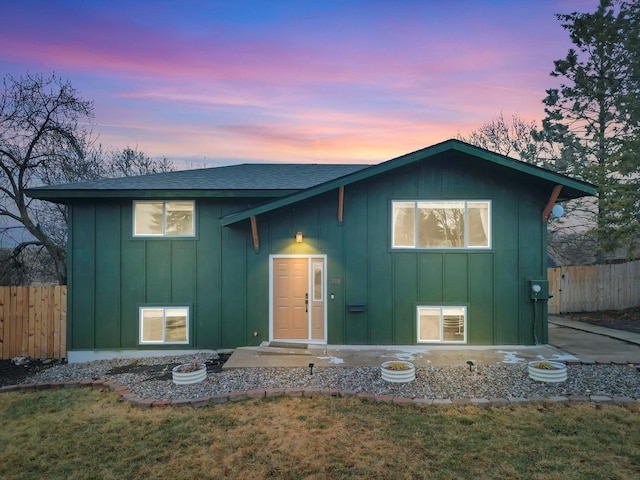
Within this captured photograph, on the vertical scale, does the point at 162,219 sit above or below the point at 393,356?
above

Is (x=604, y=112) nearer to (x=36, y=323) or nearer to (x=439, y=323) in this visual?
(x=439, y=323)

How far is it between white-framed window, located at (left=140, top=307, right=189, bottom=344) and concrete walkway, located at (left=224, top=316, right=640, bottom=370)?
1520mm

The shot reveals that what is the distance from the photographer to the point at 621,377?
6137 mm

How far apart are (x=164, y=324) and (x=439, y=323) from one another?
616cm

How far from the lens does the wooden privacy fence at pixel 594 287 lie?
46.2 ft

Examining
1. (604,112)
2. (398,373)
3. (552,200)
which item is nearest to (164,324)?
(398,373)

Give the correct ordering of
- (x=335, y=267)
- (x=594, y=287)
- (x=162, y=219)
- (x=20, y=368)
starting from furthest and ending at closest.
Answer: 1. (x=594, y=287)
2. (x=162, y=219)
3. (x=335, y=267)
4. (x=20, y=368)

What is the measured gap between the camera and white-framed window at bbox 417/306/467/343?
27.1 ft

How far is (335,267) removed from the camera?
8.35 metres

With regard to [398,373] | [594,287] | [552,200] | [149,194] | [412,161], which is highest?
[412,161]

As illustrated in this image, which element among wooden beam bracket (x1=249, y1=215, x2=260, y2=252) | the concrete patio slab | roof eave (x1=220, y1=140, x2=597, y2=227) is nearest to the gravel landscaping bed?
the concrete patio slab

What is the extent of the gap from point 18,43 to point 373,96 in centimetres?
1108

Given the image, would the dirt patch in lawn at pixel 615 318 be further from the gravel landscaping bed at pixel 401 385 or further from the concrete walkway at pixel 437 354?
the gravel landscaping bed at pixel 401 385

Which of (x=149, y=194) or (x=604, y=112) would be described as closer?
(x=149, y=194)
